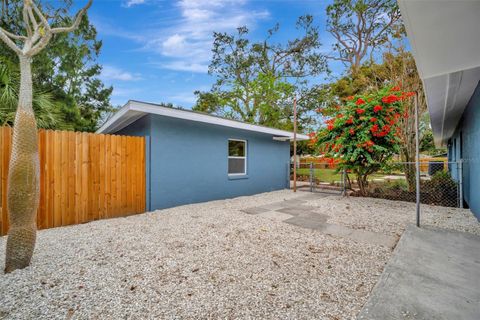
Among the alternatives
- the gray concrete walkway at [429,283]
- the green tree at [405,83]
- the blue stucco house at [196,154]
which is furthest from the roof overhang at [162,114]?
the gray concrete walkway at [429,283]

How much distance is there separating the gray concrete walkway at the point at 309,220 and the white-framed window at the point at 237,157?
6.76 feet

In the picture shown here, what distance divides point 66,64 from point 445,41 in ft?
43.3

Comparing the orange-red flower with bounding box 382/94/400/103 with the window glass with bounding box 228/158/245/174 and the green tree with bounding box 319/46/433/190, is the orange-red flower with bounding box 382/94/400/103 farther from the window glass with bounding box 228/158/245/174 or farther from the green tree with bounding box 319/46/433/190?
the window glass with bounding box 228/158/245/174

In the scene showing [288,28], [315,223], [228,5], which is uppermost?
[288,28]

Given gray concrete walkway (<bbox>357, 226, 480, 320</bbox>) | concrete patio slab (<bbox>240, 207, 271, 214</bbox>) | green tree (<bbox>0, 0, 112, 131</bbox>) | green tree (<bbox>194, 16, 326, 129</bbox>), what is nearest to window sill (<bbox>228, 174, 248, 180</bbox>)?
concrete patio slab (<bbox>240, 207, 271, 214</bbox>)

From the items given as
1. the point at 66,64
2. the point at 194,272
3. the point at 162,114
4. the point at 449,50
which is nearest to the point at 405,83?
the point at 449,50

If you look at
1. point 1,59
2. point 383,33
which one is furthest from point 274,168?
point 383,33

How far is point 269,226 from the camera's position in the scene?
4.27m

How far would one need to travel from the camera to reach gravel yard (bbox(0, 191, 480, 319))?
1889 mm

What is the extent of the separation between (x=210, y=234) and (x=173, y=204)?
8.29ft

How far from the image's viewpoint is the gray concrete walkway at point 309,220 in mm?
3621

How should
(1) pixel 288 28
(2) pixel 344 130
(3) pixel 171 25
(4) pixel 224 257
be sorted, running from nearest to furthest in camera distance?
(4) pixel 224 257 → (2) pixel 344 130 → (3) pixel 171 25 → (1) pixel 288 28

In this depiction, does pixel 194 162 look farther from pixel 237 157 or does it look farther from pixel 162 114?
pixel 237 157

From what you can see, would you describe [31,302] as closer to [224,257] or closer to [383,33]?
[224,257]
